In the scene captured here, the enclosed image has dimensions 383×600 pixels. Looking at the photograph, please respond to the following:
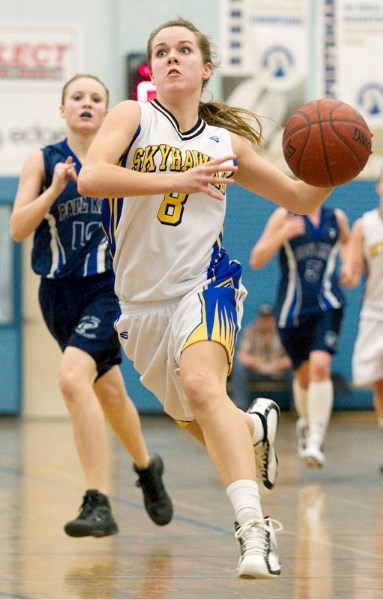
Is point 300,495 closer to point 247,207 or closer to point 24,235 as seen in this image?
point 24,235

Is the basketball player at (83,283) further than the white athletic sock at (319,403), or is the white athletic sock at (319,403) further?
the white athletic sock at (319,403)

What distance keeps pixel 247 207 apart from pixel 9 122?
2783mm

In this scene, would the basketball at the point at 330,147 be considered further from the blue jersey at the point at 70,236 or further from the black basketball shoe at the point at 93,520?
the black basketball shoe at the point at 93,520

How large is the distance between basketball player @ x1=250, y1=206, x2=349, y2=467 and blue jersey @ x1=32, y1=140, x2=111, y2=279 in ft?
8.88

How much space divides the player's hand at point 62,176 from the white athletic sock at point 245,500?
189 cm

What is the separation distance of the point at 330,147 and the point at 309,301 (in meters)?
4.41

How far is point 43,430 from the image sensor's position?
1198cm

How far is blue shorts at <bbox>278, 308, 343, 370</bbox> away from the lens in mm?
8383

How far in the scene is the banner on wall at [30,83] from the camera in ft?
43.9

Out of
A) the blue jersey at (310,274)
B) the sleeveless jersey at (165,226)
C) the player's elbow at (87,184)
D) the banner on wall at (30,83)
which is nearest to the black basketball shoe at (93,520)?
the sleeveless jersey at (165,226)

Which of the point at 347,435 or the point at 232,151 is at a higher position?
the point at 232,151

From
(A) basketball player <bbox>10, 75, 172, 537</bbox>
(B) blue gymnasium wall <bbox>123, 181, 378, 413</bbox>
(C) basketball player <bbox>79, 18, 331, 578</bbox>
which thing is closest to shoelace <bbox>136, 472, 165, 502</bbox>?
(A) basketball player <bbox>10, 75, 172, 537</bbox>

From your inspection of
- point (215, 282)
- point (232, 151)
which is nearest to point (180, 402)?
point (215, 282)

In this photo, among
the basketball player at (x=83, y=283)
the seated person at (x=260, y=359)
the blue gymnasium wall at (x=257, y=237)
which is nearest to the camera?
the basketball player at (x=83, y=283)
